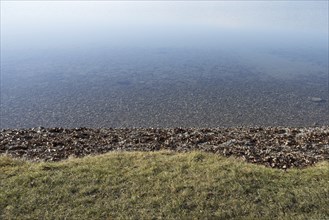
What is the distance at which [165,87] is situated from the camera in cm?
Answer: 3619

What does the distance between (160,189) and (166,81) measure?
26948 mm

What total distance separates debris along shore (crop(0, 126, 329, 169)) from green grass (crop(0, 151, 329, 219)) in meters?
2.05

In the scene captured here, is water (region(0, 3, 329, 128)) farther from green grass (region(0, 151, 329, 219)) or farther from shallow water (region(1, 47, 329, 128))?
green grass (region(0, 151, 329, 219))

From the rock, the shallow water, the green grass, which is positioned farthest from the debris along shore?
the rock

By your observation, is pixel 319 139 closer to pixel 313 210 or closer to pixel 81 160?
pixel 313 210

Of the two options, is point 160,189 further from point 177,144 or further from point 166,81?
point 166,81

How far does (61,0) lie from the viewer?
6176 inches

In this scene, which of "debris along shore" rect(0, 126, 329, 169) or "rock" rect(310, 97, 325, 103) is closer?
"debris along shore" rect(0, 126, 329, 169)

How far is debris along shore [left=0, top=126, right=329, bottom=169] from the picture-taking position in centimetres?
1568

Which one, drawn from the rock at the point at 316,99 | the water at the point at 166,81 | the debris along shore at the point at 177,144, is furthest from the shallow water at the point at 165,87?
the debris along shore at the point at 177,144

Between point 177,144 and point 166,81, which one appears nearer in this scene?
point 177,144

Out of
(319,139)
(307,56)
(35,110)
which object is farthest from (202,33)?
(319,139)

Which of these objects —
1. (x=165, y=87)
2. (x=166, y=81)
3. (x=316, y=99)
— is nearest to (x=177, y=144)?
(x=165, y=87)

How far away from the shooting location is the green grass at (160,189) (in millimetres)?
10578
